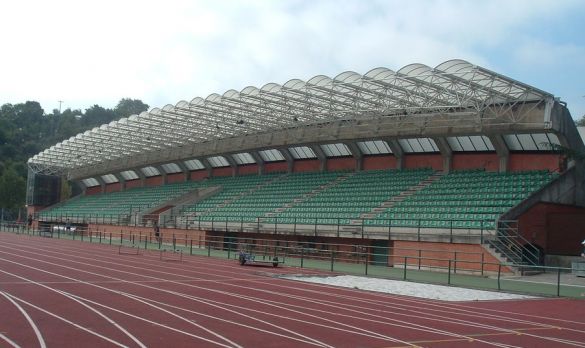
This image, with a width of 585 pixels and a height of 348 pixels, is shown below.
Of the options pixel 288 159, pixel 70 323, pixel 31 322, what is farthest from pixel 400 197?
pixel 31 322

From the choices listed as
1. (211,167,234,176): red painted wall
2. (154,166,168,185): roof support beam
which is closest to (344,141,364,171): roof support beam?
(211,167,234,176): red painted wall

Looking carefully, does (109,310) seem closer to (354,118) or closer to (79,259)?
(79,259)

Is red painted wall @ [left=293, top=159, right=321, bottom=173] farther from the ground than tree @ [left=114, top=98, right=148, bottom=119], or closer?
closer

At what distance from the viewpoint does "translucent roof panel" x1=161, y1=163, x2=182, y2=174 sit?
61.8 metres

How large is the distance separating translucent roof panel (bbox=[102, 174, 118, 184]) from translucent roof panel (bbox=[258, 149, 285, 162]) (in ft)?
91.9

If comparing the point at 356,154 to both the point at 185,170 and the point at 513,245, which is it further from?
the point at 185,170

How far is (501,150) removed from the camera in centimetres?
3403

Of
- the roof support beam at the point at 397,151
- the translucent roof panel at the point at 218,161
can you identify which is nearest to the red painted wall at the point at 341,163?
the roof support beam at the point at 397,151

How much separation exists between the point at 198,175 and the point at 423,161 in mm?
26172

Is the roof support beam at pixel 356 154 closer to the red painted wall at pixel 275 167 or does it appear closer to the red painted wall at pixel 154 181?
the red painted wall at pixel 275 167

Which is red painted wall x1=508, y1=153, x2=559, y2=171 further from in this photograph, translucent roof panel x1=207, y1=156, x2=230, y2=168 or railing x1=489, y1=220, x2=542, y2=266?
translucent roof panel x1=207, y1=156, x2=230, y2=168

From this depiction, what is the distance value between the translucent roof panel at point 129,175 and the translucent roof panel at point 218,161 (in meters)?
15.4

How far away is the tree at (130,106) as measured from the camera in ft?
520

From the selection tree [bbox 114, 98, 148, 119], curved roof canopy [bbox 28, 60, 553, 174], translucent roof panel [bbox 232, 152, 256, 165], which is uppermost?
tree [bbox 114, 98, 148, 119]
